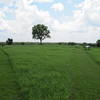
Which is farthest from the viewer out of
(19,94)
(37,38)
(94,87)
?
(37,38)

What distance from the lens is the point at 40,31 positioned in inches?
4820

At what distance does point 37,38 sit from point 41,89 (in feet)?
361

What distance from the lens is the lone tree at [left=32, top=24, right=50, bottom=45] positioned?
123 metres

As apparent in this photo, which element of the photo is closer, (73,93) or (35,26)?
(73,93)

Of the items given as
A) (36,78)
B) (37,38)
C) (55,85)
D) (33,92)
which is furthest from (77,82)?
(37,38)

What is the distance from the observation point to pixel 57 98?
39.7 feet

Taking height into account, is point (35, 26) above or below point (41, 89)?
above

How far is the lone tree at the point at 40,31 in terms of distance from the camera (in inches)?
4836

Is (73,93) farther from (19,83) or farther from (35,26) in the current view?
(35,26)

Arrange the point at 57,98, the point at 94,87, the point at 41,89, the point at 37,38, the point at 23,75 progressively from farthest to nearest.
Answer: the point at 37,38 < the point at 23,75 < the point at 94,87 < the point at 41,89 < the point at 57,98

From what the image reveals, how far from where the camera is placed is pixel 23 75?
18.8m

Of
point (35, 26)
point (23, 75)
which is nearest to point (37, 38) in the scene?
point (35, 26)

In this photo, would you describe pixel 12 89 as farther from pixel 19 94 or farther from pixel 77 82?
pixel 77 82

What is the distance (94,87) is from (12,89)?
536cm
